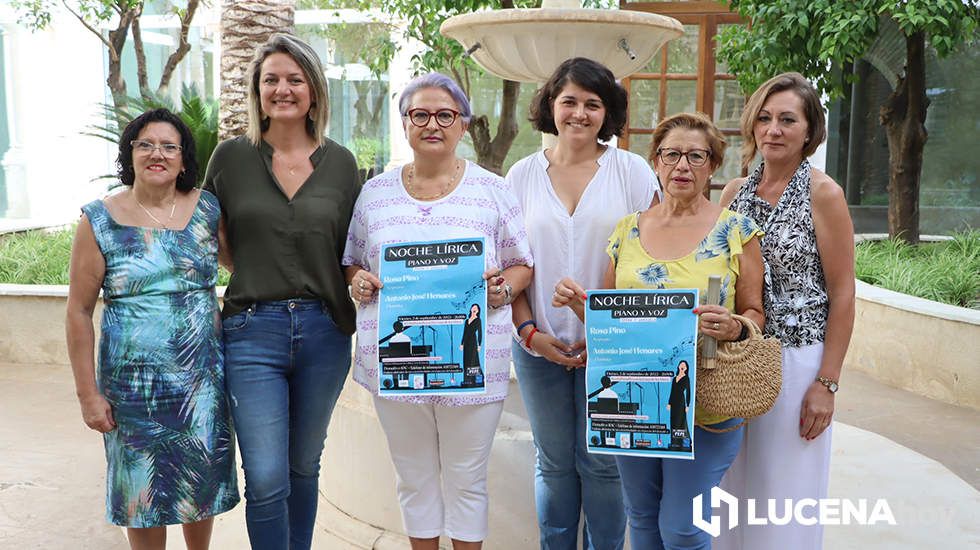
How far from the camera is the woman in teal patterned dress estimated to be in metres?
2.80

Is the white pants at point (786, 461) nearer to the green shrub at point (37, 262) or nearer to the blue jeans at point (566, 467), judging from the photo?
the blue jeans at point (566, 467)

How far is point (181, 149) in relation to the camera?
2900 mm

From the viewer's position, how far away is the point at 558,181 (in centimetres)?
304

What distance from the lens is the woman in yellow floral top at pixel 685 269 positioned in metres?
2.60

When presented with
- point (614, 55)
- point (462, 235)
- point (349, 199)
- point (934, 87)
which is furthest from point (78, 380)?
point (934, 87)

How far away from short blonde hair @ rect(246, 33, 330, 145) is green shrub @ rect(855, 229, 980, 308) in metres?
6.12

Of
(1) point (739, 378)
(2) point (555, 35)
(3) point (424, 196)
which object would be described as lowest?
(1) point (739, 378)

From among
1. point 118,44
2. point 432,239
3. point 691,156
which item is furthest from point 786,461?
point 118,44

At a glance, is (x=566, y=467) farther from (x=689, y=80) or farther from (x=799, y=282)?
(x=689, y=80)

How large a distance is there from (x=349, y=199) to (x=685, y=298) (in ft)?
3.85

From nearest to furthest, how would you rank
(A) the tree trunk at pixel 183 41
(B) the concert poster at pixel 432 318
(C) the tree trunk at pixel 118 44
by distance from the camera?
1. (B) the concert poster at pixel 432 318
2. (A) the tree trunk at pixel 183 41
3. (C) the tree trunk at pixel 118 44

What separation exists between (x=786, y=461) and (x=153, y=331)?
6.61 feet

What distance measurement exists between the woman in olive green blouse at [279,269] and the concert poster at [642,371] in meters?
0.90

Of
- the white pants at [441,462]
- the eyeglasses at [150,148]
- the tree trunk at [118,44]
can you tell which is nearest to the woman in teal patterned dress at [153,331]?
the eyeglasses at [150,148]
